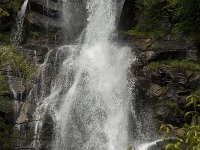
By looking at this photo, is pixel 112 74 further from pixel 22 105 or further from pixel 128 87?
pixel 22 105

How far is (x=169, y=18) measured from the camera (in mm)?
22859

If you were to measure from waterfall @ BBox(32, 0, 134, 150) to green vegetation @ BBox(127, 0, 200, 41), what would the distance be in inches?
102

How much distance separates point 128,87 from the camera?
720 inches

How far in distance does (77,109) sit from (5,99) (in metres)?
Answer: 3.49

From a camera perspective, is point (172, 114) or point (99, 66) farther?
point (99, 66)

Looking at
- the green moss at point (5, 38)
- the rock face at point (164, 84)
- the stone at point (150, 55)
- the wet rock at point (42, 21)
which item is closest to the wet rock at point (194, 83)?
the rock face at point (164, 84)

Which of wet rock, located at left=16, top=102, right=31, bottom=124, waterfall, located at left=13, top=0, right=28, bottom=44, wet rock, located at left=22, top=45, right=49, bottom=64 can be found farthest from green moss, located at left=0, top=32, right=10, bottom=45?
wet rock, located at left=16, top=102, right=31, bottom=124

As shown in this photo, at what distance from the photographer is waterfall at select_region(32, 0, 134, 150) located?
1620 cm

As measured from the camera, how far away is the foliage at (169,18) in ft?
67.9

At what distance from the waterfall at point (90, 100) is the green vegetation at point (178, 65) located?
4.66 ft

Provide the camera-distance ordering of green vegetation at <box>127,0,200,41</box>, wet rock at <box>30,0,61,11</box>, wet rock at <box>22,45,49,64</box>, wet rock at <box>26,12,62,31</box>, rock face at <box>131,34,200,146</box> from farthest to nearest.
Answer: wet rock at <box>30,0,61,11</box> < wet rock at <box>26,12,62,31</box> < green vegetation at <box>127,0,200,41</box> < wet rock at <box>22,45,49,64</box> < rock face at <box>131,34,200,146</box>

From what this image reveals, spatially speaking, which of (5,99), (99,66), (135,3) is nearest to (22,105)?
(5,99)

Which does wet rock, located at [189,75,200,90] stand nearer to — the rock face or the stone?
the rock face

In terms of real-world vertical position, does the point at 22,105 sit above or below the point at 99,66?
below
